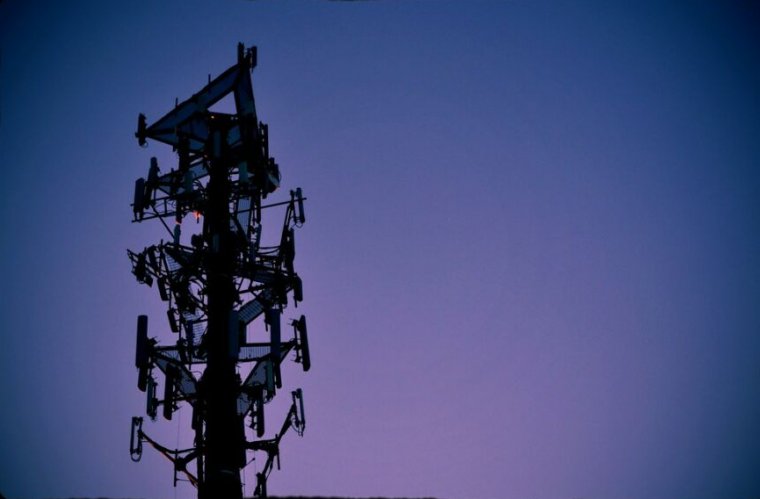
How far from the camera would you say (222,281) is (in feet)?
57.6

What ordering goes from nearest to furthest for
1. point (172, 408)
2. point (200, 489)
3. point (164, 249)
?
point (200, 489) → point (172, 408) → point (164, 249)

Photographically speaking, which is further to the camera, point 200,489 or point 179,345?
point 179,345

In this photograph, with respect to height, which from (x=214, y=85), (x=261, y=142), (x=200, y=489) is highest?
(x=214, y=85)

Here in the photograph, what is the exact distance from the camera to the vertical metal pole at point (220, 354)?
49.5ft

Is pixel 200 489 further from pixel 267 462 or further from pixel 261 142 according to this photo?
pixel 261 142

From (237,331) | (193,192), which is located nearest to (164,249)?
(193,192)

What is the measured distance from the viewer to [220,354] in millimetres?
16500

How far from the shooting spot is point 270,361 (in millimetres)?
16875

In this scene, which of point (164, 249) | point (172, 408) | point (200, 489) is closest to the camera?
point (200, 489)

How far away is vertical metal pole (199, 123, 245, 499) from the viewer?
594 inches

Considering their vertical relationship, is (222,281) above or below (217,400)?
above

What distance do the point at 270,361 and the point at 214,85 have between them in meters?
9.62

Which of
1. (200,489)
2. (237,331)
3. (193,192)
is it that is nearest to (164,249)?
(193,192)

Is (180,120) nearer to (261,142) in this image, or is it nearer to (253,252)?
(261,142)
